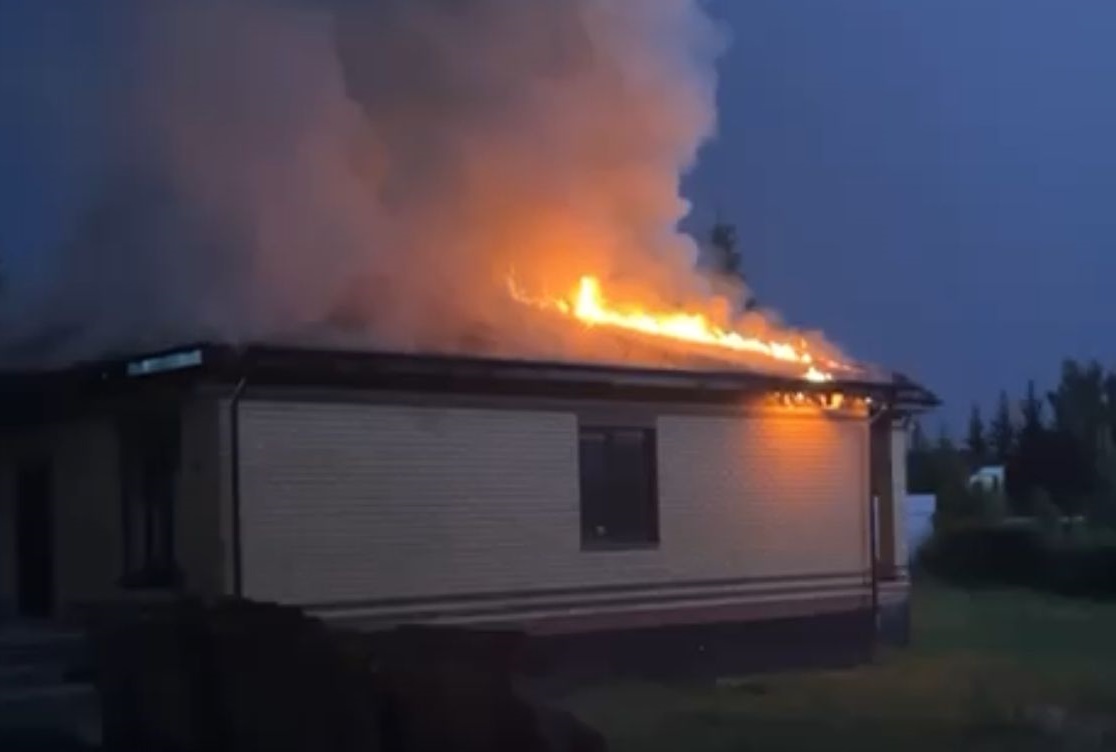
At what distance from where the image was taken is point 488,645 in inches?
500

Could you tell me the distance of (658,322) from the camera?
84.5 ft

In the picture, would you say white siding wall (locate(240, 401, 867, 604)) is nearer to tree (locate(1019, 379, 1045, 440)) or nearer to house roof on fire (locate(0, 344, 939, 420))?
house roof on fire (locate(0, 344, 939, 420))

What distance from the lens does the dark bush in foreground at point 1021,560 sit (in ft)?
123

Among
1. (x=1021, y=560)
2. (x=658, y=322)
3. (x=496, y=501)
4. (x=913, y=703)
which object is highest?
(x=658, y=322)

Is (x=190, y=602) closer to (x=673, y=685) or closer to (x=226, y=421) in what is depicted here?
(x=226, y=421)

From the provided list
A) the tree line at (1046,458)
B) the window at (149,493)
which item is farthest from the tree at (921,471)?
the window at (149,493)

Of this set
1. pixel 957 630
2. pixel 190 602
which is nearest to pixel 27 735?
pixel 190 602

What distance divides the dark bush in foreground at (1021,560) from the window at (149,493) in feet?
73.0

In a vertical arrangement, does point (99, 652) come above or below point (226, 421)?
below

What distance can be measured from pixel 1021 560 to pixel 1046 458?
805 inches

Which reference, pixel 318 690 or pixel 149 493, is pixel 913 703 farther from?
pixel 318 690

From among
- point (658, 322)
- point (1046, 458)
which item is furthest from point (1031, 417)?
point (658, 322)

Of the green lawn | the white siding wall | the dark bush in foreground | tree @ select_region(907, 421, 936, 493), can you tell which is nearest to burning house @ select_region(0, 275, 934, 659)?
the white siding wall

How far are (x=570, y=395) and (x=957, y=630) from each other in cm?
958
